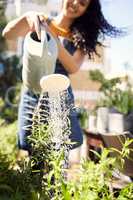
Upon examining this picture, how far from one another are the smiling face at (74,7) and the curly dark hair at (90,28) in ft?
0.10

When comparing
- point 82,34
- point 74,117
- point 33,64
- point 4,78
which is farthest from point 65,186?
point 4,78

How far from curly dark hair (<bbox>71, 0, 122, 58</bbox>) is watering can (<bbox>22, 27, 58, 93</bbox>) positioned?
1.33 feet

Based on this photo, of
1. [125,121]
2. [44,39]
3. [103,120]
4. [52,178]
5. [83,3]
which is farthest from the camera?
[103,120]

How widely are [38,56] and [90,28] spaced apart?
0.52m

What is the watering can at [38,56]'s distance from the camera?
1825 millimetres

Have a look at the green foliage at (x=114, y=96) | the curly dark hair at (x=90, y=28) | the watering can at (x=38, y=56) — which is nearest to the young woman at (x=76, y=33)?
the curly dark hair at (x=90, y=28)

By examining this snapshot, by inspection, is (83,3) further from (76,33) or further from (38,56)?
(38,56)

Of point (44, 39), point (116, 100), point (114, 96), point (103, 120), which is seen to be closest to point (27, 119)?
point (44, 39)

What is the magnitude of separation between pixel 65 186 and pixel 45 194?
0.33ft

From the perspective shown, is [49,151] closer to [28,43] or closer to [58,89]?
[58,89]

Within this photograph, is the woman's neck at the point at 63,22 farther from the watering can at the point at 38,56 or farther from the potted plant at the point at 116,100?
the potted plant at the point at 116,100

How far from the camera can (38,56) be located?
183 cm

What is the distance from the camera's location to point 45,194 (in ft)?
4.90

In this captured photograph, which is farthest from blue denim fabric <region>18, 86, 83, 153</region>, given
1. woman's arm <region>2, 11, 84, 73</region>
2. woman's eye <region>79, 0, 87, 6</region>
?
woman's eye <region>79, 0, 87, 6</region>
